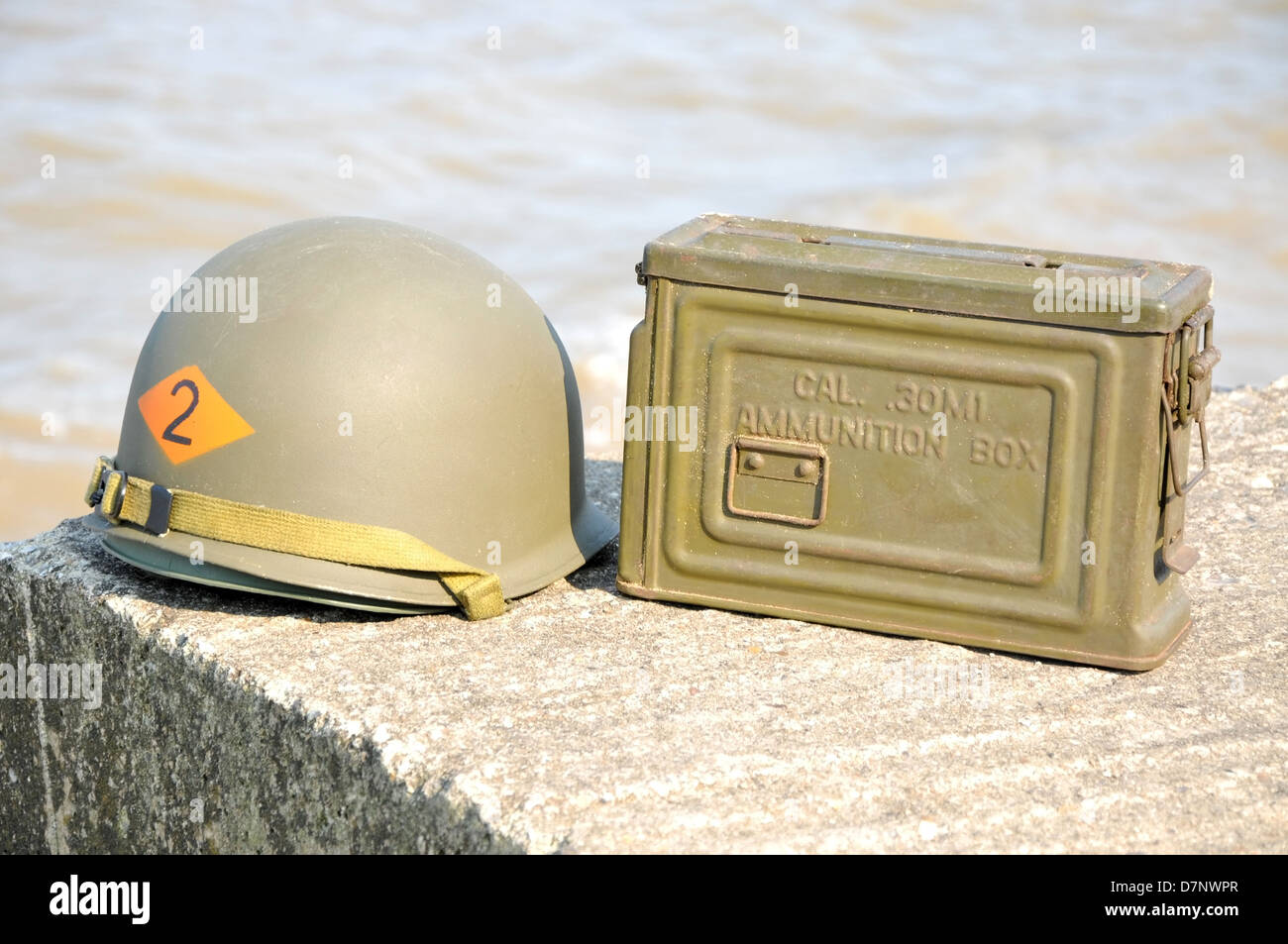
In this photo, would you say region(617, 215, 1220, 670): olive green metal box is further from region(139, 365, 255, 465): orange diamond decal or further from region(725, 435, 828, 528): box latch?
region(139, 365, 255, 465): orange diamond decal

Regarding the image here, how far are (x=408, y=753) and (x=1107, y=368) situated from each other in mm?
1524

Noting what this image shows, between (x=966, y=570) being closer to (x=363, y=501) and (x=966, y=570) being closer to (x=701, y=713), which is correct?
(x=701, y=713)

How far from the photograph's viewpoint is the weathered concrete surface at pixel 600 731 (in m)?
2.40

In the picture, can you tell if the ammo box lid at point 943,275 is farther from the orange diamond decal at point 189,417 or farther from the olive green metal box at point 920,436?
the orange diamond decal at point 189,417

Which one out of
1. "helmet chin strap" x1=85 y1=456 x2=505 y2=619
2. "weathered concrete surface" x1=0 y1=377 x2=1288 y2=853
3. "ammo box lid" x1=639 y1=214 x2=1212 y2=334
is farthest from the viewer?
"helmet chin strap" x1=85 y1=456 x2=505 y2=619

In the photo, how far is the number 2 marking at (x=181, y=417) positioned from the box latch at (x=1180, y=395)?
77.8 inches

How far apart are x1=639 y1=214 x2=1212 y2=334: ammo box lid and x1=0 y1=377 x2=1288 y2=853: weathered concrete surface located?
73 cm

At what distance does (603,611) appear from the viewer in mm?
3193

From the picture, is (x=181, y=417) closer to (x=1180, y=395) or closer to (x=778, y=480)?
(x=778, y=480)

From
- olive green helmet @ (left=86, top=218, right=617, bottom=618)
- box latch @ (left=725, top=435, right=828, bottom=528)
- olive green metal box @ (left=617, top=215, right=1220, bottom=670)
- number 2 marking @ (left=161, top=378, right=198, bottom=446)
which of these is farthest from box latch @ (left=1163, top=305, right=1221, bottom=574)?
number 2 marking @ (left=161, top=378, right=198, bottom=446)

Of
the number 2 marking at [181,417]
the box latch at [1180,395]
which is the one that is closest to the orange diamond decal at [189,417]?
the number 2 marking at [181,417]

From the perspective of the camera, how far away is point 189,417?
301 cm

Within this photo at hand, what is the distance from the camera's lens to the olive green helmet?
2936 millimetres

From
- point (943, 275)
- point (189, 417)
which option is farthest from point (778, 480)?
point (189, 417)
